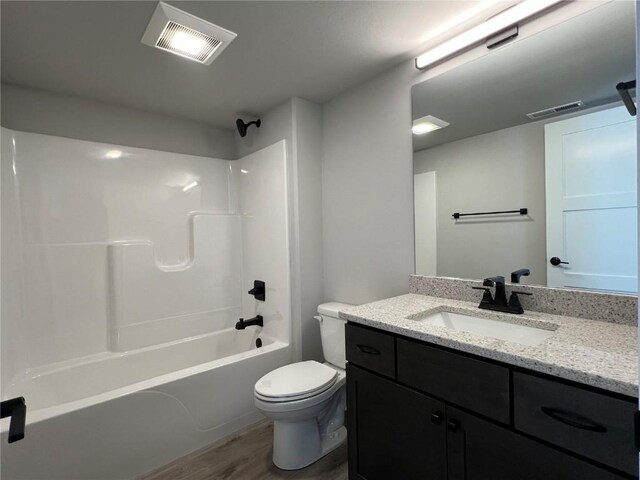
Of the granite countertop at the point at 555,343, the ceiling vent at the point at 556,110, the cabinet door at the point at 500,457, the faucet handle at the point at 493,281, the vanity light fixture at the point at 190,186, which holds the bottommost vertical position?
the cabinet door at the point at 500,457

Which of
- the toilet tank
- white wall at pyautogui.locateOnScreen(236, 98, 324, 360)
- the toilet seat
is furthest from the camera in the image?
white wall at pyautogui.locateOnScreen(236, 98, 324, 360)

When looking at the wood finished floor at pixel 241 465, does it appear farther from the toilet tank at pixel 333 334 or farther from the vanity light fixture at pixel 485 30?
the vanity light fixture at pixel 485 30

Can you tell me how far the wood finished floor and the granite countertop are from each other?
96 centimetres

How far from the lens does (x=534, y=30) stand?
1362 millimetres

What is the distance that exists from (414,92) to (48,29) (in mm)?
1867

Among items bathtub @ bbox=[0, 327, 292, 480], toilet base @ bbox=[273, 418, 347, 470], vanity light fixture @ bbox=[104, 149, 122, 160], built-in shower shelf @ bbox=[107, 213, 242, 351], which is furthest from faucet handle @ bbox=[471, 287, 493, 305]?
vanity light fixture @ bbox=[104, 149, 122, 160]

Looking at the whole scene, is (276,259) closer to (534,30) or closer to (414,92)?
(414,92)

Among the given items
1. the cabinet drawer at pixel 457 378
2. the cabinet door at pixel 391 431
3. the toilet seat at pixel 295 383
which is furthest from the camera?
the toilet seat at pixel 295 383

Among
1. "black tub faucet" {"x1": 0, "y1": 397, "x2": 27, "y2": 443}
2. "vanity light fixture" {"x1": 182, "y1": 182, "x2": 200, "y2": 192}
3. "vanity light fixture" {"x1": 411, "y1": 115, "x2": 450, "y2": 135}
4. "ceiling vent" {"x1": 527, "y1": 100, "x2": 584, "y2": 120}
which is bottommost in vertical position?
"black tub faucet" {"x1": 0, "y1": 397, "x2": 27, "y2": 443}

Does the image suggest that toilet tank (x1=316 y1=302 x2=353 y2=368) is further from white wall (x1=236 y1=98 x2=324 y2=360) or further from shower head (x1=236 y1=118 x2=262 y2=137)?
shower head (x1=236 y1=118 x2=262 y2=137)

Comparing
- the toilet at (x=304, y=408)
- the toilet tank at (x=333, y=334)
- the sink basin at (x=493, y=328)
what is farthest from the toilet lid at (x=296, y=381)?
the sink basin at (x=493, y=328)

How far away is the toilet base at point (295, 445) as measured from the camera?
66.8 inches

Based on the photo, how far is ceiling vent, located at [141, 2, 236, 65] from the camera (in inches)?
55.0

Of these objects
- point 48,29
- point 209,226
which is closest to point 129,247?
point 209,226
